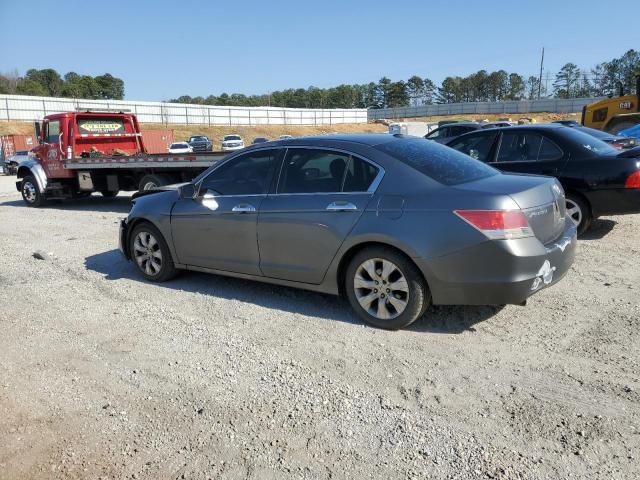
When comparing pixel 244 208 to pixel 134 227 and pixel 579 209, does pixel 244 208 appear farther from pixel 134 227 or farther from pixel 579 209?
pixel 579 209

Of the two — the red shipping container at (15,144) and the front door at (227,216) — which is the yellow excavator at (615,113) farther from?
the red shipping container at (15,144)

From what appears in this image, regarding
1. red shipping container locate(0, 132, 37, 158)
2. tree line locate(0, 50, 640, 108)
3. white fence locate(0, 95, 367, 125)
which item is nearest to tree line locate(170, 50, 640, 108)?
tree line locate(0, 50, 640, 108)

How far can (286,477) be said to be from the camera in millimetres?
2650

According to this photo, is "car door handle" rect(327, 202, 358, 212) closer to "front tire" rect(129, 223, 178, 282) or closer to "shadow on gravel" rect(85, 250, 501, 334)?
"shadow on gravel" rect(85, 250, 501, 334)

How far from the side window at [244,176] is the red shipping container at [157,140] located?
31.8m

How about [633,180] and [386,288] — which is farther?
[633,180]

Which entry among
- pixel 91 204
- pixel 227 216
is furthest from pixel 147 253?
pixel 91 204

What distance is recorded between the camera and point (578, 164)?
697cm

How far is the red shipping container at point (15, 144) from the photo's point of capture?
34000 mm

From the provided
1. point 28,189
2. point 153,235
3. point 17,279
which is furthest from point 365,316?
point 28,189

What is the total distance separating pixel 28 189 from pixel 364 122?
75.1 meters

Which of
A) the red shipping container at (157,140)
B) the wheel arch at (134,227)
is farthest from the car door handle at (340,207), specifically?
the red shipping container at (157,140)

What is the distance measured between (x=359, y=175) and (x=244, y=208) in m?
1.25

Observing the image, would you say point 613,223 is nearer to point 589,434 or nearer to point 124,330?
point 589,434
